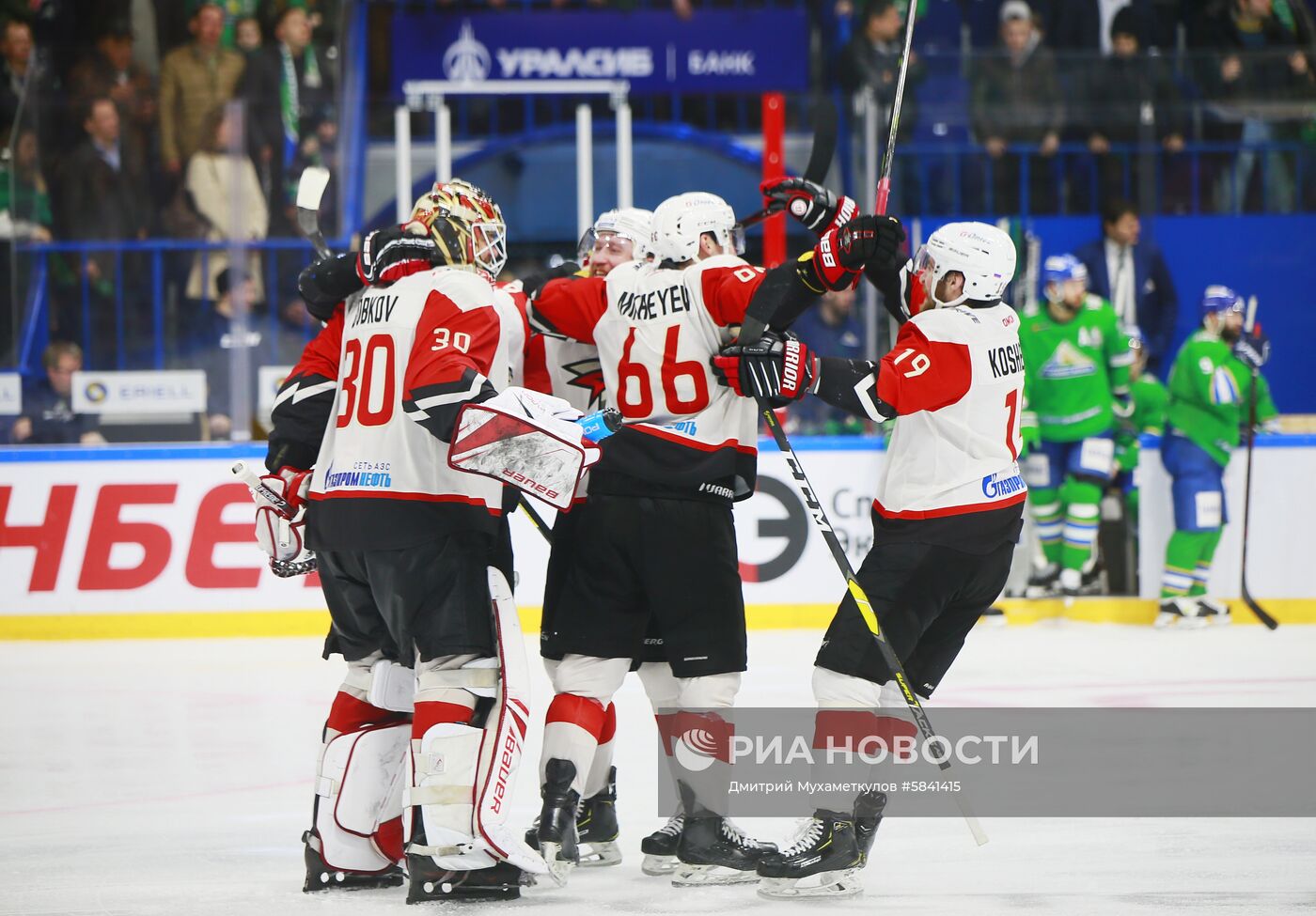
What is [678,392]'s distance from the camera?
12.9 ft

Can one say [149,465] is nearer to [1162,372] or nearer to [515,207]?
[515,207]

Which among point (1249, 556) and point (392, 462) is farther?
point (1249, 556)

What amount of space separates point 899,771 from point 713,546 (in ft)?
3.24

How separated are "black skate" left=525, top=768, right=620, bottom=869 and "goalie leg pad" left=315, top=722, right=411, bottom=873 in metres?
0.34

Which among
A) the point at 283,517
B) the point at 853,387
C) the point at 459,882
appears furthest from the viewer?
the point at 283,517

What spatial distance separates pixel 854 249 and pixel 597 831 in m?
1.48

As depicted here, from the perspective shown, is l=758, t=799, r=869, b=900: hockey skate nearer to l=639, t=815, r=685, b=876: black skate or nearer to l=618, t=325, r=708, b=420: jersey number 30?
l=639, t=815, r=685, b=876: black skate

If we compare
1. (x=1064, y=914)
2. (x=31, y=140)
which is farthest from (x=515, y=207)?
(x=1064, y=914)

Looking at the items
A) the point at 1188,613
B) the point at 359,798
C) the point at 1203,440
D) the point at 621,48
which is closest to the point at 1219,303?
the point at 1203,440

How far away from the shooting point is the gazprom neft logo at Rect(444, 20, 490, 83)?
10.5 m

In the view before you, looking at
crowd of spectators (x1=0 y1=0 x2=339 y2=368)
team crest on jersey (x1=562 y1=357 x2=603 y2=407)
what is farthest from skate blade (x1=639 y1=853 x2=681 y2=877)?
crowd of spectators (x1=0 y1=0 x2=339 y2=368)

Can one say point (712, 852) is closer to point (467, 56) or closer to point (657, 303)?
point (657, 303)

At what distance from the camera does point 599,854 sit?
401cm

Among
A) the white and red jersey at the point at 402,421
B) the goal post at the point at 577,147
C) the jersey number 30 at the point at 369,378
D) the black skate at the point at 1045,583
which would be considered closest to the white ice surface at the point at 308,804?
the black skate at the point at 1045,583
